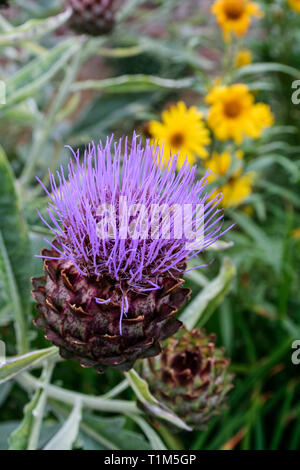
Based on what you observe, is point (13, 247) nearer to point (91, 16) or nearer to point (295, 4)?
point (91, 16)

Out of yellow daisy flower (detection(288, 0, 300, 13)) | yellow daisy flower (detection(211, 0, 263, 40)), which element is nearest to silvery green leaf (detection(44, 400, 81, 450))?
yellow daisy flower (detection(211, 0, 263, 40))

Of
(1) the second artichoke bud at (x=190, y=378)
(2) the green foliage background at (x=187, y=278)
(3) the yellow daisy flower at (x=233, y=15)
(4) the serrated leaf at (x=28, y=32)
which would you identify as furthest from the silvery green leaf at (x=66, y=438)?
(3) the yellow daisy flower at (x=233, y=15)

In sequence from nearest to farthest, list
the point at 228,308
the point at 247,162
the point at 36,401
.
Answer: the point at 36,401 → the point at 228,308 → the point at 247,162

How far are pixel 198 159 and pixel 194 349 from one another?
63 cm

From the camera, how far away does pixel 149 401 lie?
558 millimetres

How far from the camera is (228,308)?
3.53 ft

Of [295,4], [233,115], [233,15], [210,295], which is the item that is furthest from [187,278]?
[295,4]

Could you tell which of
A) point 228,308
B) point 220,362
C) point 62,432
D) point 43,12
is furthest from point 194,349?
point 43,12

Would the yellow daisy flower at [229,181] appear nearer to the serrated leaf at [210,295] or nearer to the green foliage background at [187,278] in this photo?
the green foliage background at [187,278]

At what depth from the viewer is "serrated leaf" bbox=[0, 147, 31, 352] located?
612 millimetres

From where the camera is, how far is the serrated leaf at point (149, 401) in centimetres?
55
